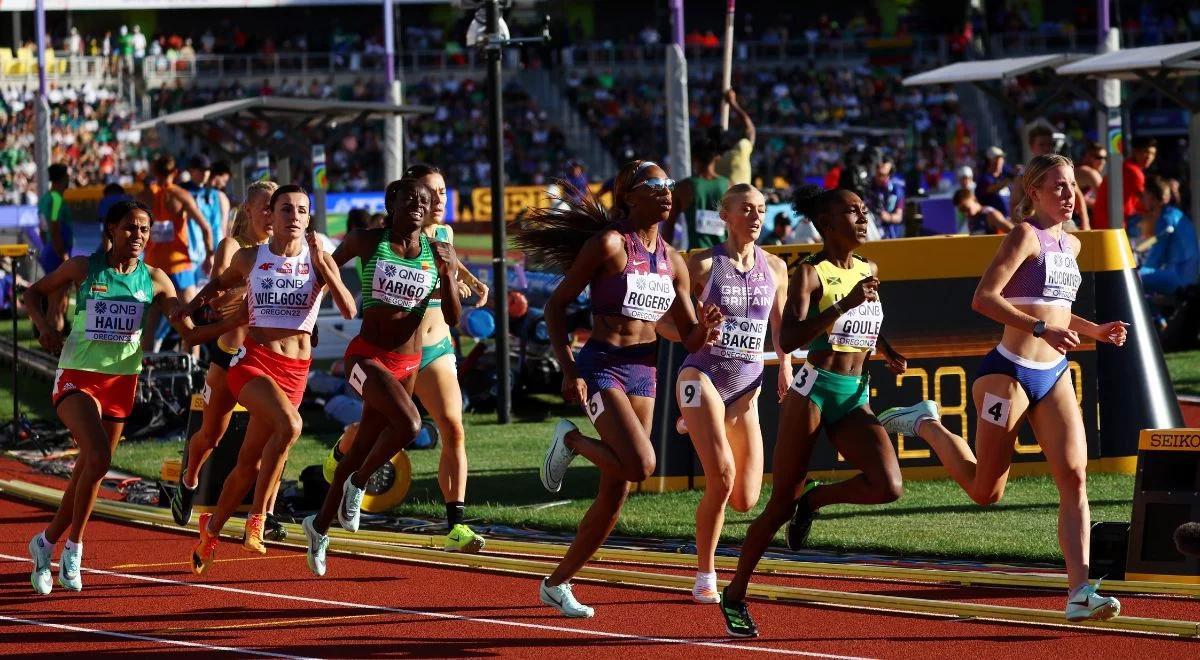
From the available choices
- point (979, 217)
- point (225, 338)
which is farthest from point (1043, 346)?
point (979, 217)

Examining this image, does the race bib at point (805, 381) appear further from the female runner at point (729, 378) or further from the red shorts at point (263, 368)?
the red shorts at point (263, 368)

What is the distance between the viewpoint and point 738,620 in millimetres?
7273

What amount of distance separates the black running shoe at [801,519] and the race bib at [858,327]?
63 centimetres

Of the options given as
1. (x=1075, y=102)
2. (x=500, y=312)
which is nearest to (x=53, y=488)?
(x=500, y=312)

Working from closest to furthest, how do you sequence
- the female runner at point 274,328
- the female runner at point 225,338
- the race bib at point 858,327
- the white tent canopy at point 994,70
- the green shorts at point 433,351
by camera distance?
the race bib at point 858,327
the female runner at point 274,328
the female runner at point 225,338
the green shorts at point 433,351
the white tent canopy at point 994,70

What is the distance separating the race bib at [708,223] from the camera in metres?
13.8

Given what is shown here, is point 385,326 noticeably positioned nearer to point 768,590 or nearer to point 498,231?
point 768,590

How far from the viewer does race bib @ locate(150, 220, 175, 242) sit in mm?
16656

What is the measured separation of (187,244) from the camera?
1709cm

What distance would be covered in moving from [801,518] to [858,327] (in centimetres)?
87

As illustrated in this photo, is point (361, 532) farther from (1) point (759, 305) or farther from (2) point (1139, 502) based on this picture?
(2) point (1139, 502)

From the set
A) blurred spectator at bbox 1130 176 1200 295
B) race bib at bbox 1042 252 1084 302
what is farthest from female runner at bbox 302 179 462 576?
blurred spectator at bbox 1130 176 1200 295

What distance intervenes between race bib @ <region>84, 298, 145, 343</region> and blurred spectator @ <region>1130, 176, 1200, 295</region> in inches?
449

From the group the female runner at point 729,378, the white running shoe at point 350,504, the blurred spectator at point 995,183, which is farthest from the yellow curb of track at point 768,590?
the blurred spectator at point 995,183
